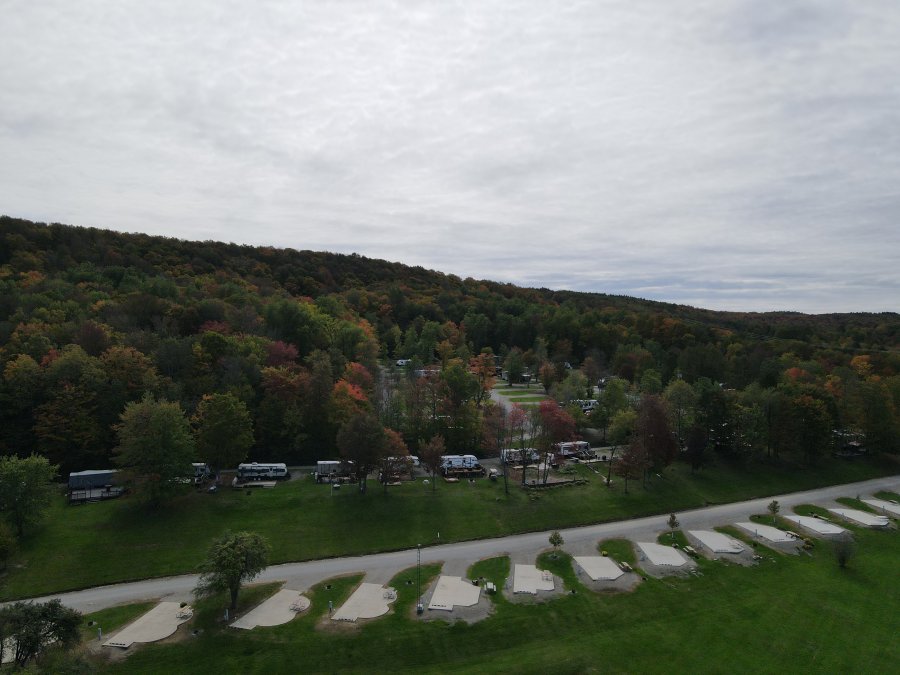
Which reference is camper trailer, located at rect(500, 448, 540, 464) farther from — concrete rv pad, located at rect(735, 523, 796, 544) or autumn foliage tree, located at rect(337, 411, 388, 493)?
concrete rv pad, located at rect(735, 523, 796, 544)

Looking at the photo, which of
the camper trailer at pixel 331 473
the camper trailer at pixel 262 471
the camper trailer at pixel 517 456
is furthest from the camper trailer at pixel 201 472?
the camper trailer at pixel 517 456

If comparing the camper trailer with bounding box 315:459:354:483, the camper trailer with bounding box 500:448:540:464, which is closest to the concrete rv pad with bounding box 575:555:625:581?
the camper trailer with bounding box 500:448:540:464

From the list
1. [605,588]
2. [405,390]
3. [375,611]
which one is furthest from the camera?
[405,390]

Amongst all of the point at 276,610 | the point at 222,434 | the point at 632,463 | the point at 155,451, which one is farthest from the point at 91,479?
the point at 632,463

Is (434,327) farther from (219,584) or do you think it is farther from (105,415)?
(219,584)

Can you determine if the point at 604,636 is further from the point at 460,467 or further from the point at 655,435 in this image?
the point at 655,435

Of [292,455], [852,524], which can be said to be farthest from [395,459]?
[852,524]

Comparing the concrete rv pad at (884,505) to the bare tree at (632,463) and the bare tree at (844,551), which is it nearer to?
the bare tree at (844,551)
